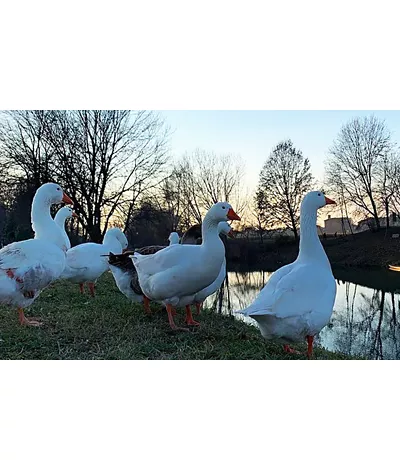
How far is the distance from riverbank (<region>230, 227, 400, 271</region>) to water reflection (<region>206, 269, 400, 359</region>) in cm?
10

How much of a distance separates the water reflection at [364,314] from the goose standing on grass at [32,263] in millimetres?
1806

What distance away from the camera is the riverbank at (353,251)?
378 centimetres

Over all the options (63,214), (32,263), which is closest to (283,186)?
(32,263)

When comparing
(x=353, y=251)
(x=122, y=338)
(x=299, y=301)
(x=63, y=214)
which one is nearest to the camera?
(x=299, y=301)

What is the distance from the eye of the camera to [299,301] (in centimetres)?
264

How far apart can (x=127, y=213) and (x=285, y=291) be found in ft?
9.95

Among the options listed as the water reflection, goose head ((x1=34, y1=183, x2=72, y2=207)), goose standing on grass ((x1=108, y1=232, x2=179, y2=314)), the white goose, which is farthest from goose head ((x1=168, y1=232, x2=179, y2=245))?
goose head ((x1=34, y1=183, x2=72, y2=207))

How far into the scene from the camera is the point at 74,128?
17.9 ft

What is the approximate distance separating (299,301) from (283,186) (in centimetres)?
162

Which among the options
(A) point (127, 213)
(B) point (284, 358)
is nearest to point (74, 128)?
(A) point (127, 213)

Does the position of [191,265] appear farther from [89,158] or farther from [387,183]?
[89,158]

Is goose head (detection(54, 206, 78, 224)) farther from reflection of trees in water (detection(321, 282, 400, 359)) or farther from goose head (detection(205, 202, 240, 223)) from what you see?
reflection of trees in water (detection(321, 282, 400, 359))

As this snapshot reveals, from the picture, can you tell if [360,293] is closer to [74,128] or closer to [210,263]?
[210,263]

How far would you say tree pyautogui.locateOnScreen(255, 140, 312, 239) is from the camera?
12.6ft
